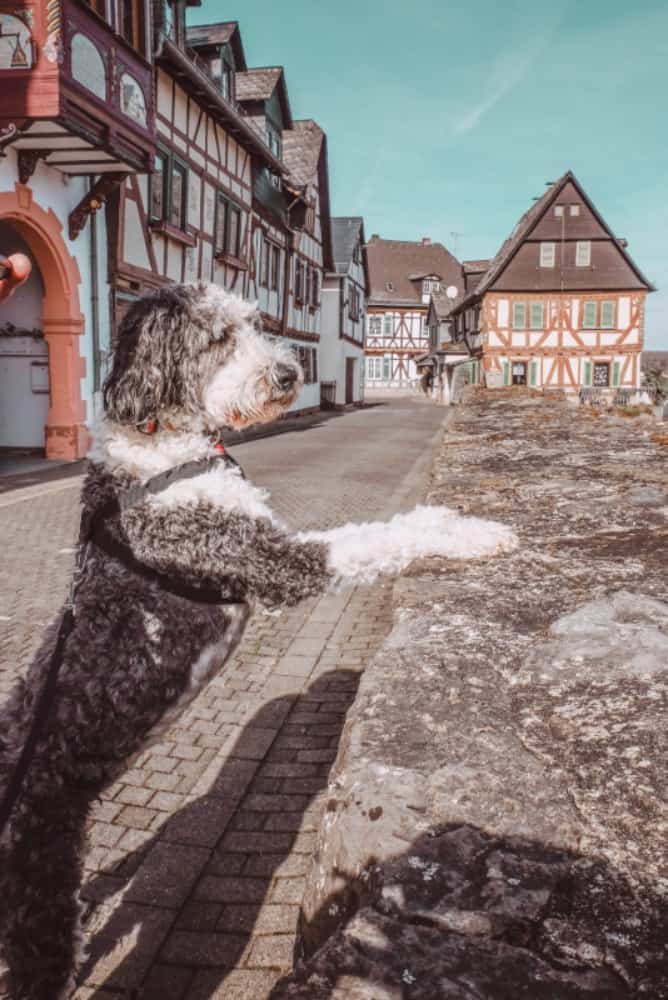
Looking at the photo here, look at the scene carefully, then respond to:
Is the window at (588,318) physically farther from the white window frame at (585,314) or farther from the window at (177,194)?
the window at (177,194)

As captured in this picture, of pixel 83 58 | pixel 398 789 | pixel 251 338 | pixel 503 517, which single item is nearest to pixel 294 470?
pixel 83 58

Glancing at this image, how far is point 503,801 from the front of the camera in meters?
1.48

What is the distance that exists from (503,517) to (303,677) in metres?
1.49

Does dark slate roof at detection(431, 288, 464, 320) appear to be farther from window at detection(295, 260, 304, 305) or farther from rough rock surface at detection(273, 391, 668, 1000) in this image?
rough rock surface at detection(273, 391, 668, 1000)

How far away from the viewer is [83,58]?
1105 cm

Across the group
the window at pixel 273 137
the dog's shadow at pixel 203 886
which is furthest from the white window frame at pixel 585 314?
the dog's shadow at pixel 203 886

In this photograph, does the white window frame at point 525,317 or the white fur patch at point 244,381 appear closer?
the white fur patch at point 244,381

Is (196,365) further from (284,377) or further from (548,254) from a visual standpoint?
(548,254)

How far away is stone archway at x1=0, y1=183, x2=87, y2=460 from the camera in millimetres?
12766

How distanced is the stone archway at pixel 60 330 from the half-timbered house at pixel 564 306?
103ft

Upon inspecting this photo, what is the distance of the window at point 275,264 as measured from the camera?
2575cm

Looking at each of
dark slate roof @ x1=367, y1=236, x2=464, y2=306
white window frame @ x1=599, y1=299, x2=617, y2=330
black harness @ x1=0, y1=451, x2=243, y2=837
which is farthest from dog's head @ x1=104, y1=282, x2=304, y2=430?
dark slate roof @ x1=367, y1=236, x2=464, y2=306

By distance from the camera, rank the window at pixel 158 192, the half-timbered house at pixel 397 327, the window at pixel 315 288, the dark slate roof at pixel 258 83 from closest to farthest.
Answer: the window at pixel 158 192 → the dark slate roof at pixel 258 83 → the window at pixel 315 288 → the half-timbered house at pixel 397 327

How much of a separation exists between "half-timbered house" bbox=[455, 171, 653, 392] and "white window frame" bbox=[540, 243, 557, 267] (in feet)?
0.18
